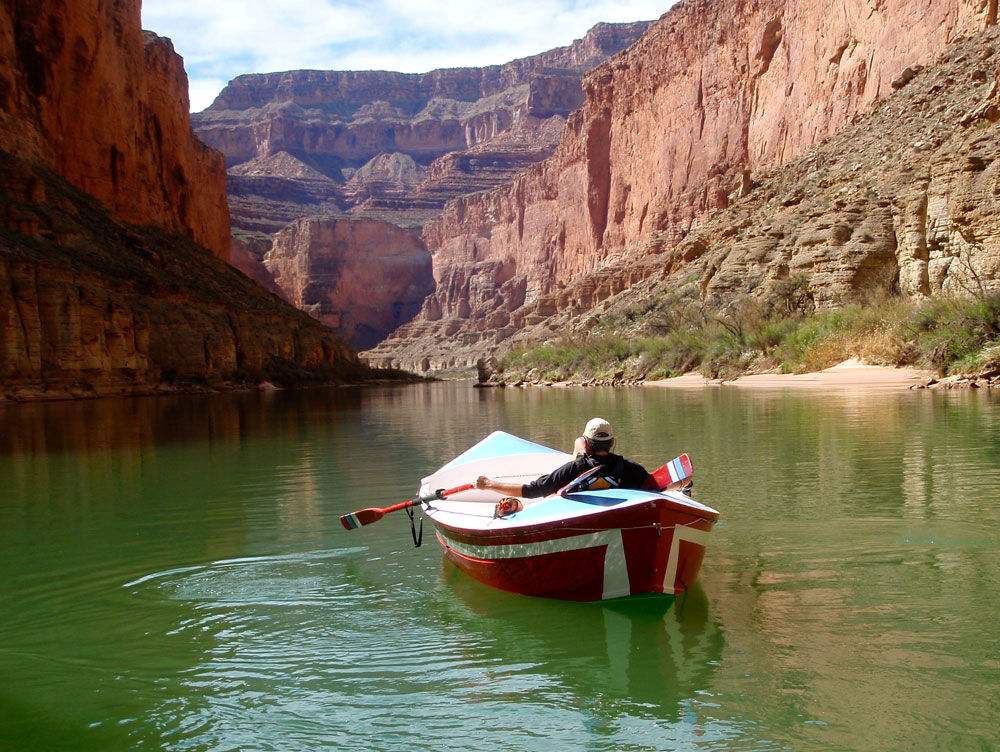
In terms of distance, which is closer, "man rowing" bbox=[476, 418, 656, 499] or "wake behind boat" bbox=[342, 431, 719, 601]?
"wake behind boat" bbox=[342, 431, 719, 601]

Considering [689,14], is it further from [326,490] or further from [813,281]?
[326,490]

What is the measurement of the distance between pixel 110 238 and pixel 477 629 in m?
54.1

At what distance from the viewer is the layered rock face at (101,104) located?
52.8 meters

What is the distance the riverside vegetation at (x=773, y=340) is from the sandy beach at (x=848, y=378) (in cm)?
42

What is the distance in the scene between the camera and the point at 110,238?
53656 mm

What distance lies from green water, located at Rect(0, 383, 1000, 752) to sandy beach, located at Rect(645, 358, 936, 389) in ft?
49.1

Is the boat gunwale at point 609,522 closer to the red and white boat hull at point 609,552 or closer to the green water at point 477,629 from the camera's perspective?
the red and white boat hull at point 609,552

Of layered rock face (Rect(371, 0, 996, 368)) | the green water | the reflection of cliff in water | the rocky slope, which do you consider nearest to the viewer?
the green water

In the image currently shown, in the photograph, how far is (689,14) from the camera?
8588 cm

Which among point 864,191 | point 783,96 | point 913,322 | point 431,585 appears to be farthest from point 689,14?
point 431,585

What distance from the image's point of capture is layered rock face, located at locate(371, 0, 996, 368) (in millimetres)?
45719

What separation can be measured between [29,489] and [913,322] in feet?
84.2

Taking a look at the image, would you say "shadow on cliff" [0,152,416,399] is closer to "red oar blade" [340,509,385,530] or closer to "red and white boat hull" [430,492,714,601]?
"red oar blade" [340,509,385,530]

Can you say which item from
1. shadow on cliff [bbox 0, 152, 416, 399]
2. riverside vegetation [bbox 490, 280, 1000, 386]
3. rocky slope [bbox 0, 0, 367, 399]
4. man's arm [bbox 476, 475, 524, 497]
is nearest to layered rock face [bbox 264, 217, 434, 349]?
rocky slope [bbox 0, 0, 367, 399]
